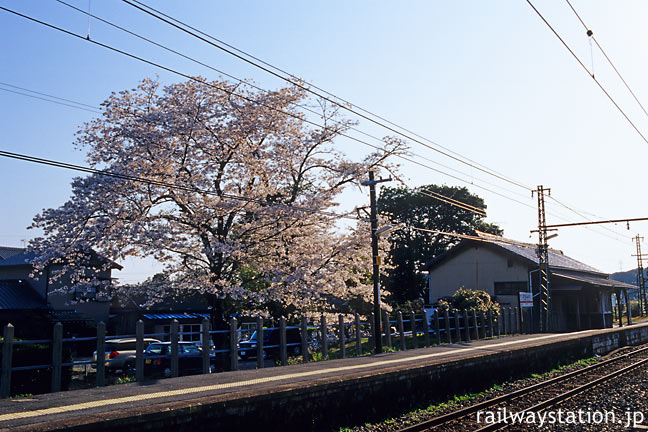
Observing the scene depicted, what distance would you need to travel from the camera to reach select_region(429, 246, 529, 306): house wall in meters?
38.6

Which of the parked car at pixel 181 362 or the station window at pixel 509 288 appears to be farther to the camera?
the station window at pixel 509 288

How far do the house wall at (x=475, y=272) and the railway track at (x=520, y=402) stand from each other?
18613 millimetres

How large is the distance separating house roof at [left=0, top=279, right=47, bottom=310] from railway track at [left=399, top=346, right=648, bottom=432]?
28.3 metres

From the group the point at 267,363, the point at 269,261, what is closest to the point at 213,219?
the point at 269,261

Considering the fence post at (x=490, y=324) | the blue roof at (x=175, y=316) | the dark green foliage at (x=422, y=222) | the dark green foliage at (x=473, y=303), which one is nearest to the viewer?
the fence post at (x=490, y=324)

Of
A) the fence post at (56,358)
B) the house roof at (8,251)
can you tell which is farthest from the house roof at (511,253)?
the house roof at (8,251)

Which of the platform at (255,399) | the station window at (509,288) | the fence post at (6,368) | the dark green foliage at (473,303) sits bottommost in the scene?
the platform at (255,399)

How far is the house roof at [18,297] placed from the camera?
32469mm

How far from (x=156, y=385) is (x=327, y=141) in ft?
42.5


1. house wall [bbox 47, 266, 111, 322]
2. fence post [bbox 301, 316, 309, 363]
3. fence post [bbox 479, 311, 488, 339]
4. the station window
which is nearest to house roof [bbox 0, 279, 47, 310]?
house wall [bbox 47, 266, 111, 322]

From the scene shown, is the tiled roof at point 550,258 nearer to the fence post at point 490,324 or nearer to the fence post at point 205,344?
the fence post at point 490,324

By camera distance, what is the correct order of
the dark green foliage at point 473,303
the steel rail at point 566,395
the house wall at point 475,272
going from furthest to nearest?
the house wall at point 475,272
the dark green foliage at point 473,303
the steel rail at point 566,395

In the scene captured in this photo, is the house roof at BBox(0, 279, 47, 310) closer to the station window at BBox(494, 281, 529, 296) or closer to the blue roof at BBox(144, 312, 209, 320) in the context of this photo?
the blue roof at BBox(144, 312, 209, 320)

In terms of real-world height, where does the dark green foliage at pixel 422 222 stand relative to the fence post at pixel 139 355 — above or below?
above
